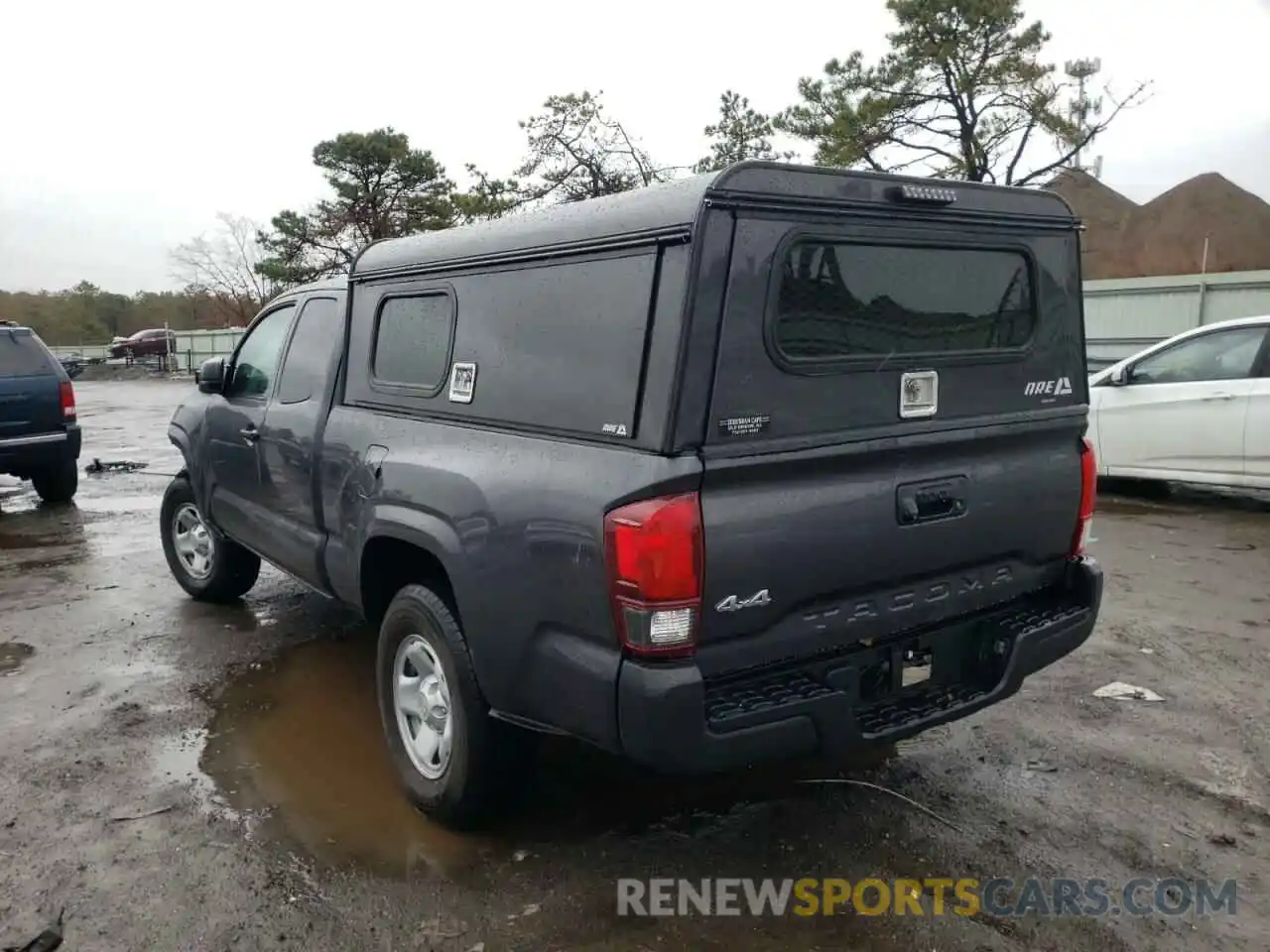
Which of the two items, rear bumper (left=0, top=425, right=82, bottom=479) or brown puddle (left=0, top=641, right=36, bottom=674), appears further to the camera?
rear bumper (left=0, top=425, right=82, bottom=479)

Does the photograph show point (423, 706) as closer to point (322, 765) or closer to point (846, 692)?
point (322, 765)

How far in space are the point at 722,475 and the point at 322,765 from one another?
2.28 metres

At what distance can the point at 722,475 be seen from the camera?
8.50 feet

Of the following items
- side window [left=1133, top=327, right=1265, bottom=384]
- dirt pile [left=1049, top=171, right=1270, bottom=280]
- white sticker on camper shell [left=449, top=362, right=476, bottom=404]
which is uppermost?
dirt pile [left=1049, top=171, right=1270, bottom=280]

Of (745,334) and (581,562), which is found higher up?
(745,334)

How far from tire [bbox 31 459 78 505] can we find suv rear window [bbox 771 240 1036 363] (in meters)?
9.18

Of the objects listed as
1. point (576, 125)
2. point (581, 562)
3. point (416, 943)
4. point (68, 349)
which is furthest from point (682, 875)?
point (68, 349)

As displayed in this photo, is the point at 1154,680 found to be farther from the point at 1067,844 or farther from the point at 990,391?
the point at 990,391

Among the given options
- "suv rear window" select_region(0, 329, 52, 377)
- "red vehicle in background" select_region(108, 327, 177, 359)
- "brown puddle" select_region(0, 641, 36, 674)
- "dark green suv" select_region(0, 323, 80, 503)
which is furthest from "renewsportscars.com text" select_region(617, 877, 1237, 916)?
"red vehicle in background" select_region(108, 327, 177, 359)

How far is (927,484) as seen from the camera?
3.01 meters

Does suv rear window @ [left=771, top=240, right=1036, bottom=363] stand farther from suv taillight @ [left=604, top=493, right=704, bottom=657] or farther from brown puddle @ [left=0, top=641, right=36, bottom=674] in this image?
brown puddle @ [left=0, top=641, right=36, bottom=674]

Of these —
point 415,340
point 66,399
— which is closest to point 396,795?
point 415,340

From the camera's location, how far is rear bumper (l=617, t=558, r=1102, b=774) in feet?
Result: 8.39

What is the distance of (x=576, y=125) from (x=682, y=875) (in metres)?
20.2
